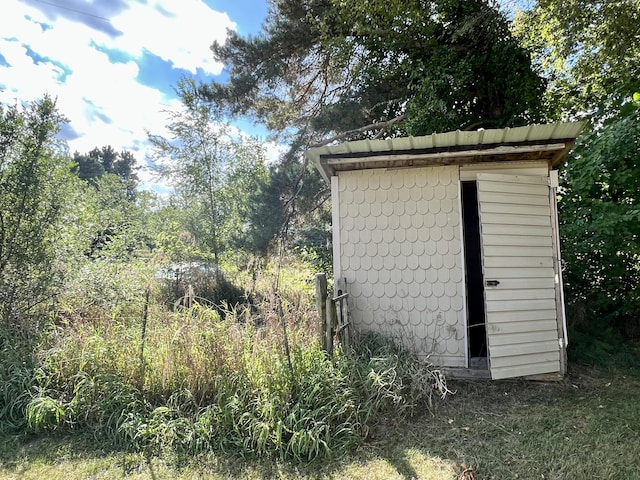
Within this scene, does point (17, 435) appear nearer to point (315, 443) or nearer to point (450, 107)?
point (315, 443)

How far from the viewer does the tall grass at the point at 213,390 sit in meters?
2.53

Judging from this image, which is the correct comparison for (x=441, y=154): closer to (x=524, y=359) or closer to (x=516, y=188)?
(x=516, y=188)

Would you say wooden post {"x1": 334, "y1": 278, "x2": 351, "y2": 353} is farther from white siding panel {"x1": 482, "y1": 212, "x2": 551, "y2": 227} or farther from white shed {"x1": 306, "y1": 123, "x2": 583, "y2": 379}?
white siding panel {"x1": 482, "y1": 212, "x2": 551, "y2": 227}

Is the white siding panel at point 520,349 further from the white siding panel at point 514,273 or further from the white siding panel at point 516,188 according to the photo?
the white siding panel at point 516,188

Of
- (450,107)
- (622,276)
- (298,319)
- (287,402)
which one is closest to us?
(287,402)

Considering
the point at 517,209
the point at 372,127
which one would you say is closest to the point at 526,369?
the point at 517,209

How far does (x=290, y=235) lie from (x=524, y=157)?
18.2 feet

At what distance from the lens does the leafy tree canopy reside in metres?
6.31

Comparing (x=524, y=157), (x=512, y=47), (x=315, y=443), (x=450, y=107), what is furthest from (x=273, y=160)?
(x=315, y=443)

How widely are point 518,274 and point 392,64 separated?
5.12 m

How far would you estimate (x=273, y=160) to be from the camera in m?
8.62

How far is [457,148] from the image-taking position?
3568mm

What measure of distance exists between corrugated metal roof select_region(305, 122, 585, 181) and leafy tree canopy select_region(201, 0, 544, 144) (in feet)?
9.64

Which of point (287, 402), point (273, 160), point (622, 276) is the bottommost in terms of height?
point (287, 402)
